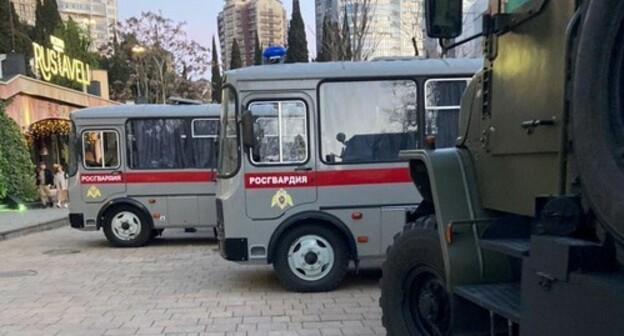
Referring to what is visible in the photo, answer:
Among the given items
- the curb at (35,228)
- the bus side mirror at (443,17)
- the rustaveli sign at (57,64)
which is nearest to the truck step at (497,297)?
the bus side mirror at (443,17)

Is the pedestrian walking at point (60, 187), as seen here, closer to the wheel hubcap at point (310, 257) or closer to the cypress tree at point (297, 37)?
the cypress tree at point (297, 37)

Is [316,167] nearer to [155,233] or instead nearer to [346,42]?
[155,233]

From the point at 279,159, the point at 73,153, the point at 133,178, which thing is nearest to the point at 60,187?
the point at 73,153

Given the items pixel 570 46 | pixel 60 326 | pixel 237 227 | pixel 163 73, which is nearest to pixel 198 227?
pixel 237 227

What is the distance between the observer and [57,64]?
99.3 feet

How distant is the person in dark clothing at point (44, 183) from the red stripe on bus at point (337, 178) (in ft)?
58.7

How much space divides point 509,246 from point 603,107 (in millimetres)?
1060

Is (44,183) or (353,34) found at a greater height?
(353,34)

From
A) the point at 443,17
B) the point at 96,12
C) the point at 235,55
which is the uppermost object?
the point at 96,12

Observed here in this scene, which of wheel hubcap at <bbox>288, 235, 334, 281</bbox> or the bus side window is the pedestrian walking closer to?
the bus side window

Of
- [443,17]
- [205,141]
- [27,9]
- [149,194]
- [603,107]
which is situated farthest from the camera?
[27,9]

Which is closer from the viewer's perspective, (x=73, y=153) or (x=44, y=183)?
(x=73, y=153)

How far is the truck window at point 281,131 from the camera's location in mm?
Answer: 7301

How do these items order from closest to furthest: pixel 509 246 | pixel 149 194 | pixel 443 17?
pixel 509 246, pixel 443 17, pixel 149 194
